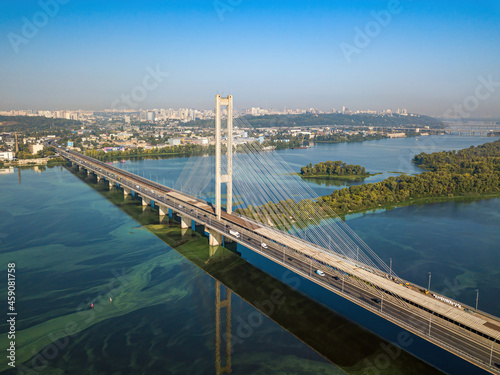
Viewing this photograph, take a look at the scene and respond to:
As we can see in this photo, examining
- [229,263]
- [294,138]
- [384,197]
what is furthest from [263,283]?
[294,138]

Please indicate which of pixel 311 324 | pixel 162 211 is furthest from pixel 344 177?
pixel 311 324

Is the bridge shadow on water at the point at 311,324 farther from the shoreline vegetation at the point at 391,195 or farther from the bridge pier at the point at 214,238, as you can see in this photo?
the shoreline vegetation at the point at 391,195

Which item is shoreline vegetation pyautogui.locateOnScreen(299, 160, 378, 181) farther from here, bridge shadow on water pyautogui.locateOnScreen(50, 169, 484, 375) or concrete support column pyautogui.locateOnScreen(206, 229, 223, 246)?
bridge shadow on water pyautogui.locateOnScreen(50, 169, 484, 375)

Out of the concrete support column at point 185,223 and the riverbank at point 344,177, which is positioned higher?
the riverbank at point 344,177

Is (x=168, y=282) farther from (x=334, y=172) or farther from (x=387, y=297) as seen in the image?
(x=334, y=172)

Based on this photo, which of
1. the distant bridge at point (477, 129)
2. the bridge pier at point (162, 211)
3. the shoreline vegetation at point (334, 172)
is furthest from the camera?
the distant bridge at point (477, 129)

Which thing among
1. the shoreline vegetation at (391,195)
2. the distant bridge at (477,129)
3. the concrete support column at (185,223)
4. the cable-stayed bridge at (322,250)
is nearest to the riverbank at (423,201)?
the shoreline vegetation at (391,195)

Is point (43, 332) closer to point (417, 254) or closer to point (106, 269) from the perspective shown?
point (106, 269)

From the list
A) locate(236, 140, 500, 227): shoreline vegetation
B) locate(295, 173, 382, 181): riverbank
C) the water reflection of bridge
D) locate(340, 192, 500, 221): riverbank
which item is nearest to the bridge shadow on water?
the water reflection of bridge
